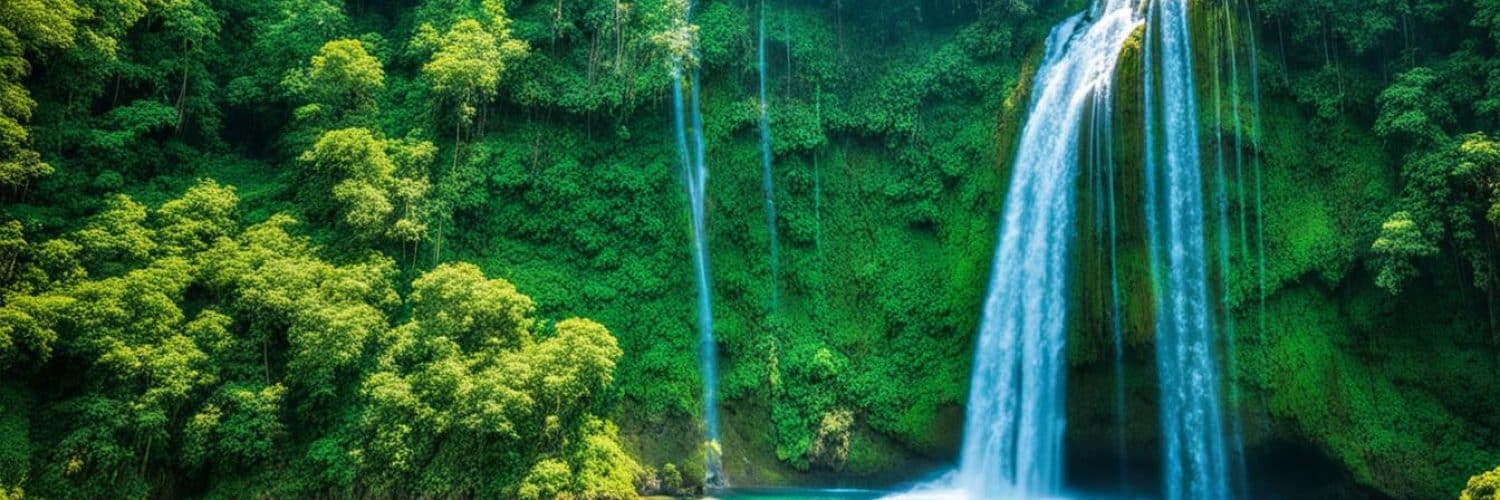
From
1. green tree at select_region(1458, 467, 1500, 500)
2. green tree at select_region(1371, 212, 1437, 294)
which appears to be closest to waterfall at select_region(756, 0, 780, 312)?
green tree at select_region(1371, 212, 1437, 294)

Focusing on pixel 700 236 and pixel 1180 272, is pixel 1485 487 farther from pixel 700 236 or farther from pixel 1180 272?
pixel 700 236

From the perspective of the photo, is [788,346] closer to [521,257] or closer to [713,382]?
[713,382]

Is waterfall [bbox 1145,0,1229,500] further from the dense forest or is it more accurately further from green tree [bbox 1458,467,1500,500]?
green tree [bbox 1458,467,1500,500]

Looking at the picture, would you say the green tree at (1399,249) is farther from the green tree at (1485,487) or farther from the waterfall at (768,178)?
the waterfall at (768,178)

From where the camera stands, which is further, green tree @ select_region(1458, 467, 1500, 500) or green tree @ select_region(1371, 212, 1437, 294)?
green tree @ select_region(1371, 212, 1437, 294)

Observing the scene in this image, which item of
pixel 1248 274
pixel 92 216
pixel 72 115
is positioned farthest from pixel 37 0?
pixel 1248 274

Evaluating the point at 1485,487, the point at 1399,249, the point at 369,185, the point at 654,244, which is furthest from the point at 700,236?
the point at 1485,487
